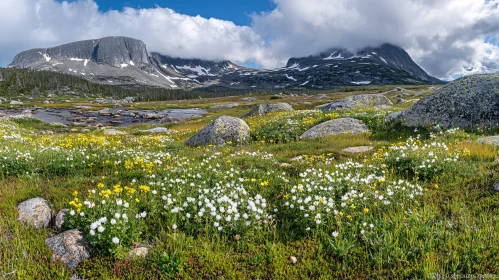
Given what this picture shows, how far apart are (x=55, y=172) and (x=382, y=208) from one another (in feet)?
30.1

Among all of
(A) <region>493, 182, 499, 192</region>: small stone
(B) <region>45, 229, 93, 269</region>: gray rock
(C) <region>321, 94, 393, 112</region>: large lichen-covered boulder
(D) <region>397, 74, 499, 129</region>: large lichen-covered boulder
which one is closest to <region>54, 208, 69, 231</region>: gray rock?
(B) <region>45, 229, 93, 269</region>: gray rock

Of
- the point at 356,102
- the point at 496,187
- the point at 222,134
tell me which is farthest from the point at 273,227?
the point at 356,102

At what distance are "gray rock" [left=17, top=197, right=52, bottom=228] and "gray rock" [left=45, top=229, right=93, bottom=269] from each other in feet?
2.76

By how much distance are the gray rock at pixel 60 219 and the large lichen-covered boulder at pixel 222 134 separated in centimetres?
1052

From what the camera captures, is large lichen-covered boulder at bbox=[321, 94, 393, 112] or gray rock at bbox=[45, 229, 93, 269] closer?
gray rock at bbox=[45, 229, 93, 269]

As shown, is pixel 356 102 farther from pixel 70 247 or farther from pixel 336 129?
pixel 70 247

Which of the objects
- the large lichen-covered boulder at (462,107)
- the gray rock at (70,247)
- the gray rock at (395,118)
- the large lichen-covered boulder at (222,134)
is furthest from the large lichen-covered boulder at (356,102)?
the gray rock at (70,247)

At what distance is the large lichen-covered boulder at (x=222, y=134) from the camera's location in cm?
1631

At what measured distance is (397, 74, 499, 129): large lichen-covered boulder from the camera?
547 inches

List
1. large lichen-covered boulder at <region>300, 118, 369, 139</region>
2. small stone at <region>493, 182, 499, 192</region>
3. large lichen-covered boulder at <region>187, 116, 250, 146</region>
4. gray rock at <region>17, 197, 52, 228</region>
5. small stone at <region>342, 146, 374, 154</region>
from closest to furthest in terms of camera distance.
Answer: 1. gray rock at <region>17, 197, 52, 228</region>
2. small stone at <region>493, 182, 499, 192</region>
3. small stone at <region>342, 146, 374, 154</region>
4. large lichen-covered boulder at <region>300, 118, 369, 139</region>
5. large lichen-covered boulder at <region>187, 116, 250, 146</region>

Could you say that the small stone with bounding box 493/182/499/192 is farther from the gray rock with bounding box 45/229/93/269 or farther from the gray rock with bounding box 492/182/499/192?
the gray rock with bounding box 45/229/93/269

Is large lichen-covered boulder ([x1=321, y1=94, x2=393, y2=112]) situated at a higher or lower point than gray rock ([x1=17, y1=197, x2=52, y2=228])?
higher

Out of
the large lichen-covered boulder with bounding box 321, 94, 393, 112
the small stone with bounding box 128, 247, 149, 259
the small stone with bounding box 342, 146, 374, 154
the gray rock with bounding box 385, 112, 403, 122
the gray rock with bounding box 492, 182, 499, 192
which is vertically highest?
the large lichen-covered boulder with bounding box 321, 94, 393, 112

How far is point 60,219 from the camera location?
5.48 metres
